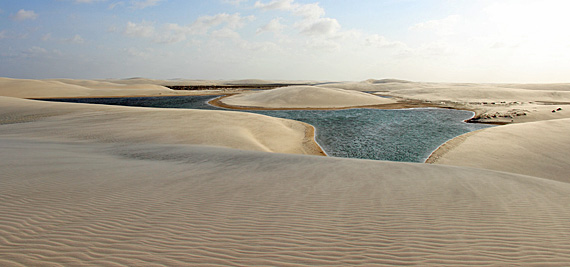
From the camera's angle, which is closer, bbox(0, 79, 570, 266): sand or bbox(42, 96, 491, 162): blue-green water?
bbox(0, 79, 570, 266): sand

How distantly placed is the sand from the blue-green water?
559 cm

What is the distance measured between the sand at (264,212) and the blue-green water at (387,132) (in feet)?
18.3

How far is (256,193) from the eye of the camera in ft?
21.2

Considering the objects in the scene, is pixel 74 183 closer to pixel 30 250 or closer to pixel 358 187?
pixel 30 250

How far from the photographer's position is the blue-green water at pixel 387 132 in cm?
1622

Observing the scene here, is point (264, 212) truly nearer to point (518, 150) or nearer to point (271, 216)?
point (271, 216)

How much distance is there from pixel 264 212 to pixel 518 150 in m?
14.8

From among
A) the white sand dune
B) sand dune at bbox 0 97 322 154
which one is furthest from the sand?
the white sand dune

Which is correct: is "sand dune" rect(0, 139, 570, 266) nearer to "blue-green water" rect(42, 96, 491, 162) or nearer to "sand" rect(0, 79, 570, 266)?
"sand" rect(0, 79, 570, 266)

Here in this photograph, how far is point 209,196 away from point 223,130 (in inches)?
506

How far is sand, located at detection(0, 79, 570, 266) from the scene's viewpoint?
3660 millimetres


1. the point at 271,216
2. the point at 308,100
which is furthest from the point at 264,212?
the point at 308,100

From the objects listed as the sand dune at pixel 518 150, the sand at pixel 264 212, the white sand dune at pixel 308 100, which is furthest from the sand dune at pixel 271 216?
the white sand dune at pixel 308 100

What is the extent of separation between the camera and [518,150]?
582 inches
